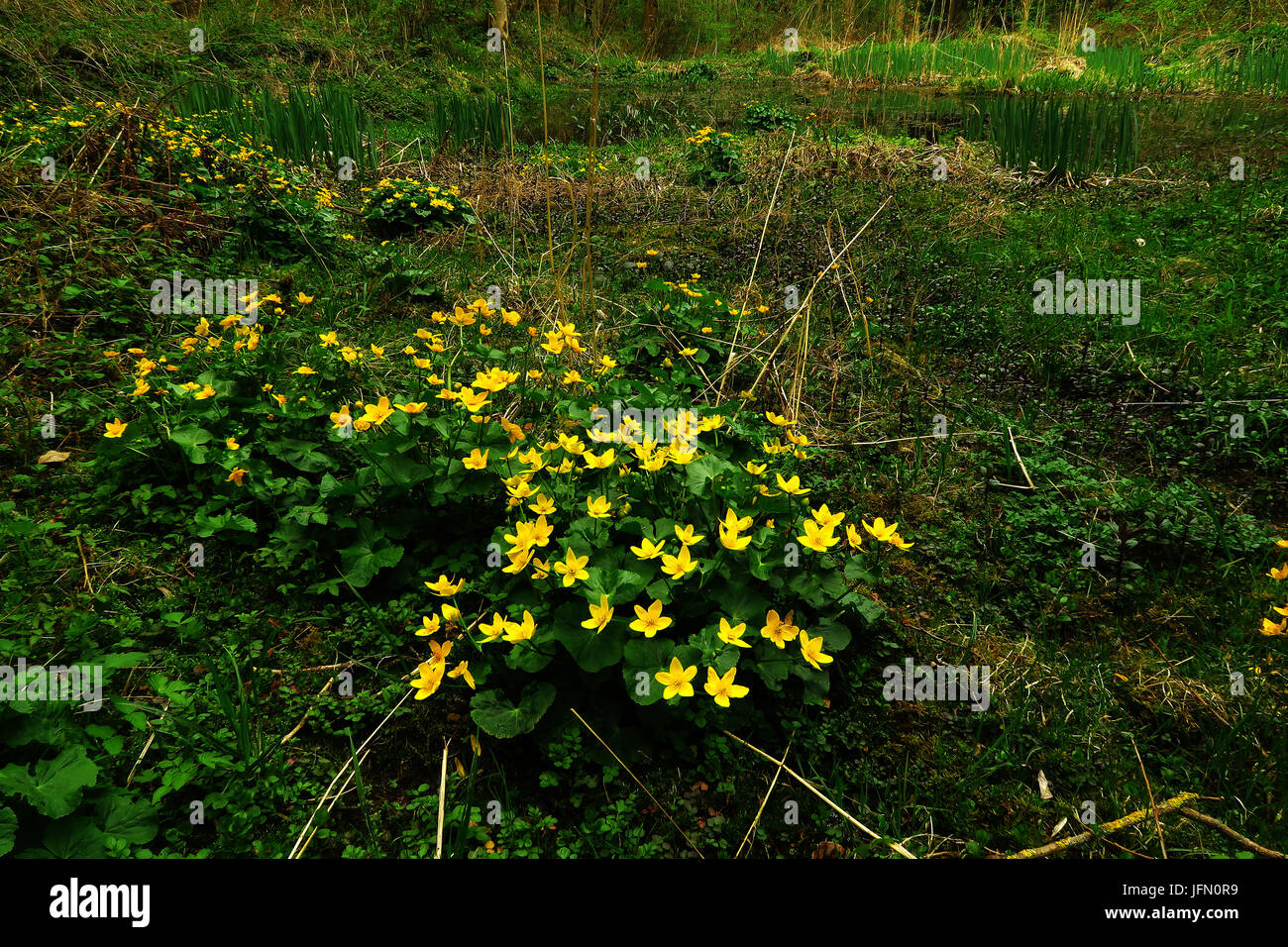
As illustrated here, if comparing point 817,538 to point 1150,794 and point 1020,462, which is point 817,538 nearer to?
point 1150,794

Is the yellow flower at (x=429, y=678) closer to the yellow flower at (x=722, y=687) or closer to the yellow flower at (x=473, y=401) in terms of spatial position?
the yellow flower at (x=722, y=687)

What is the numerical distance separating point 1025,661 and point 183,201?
4.57 metres

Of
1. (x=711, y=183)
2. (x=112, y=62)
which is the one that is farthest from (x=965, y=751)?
(x=112, y=62)

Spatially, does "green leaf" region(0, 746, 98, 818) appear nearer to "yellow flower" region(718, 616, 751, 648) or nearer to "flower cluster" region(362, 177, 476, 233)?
"yellow flower" region(718, 616, 751, 648)

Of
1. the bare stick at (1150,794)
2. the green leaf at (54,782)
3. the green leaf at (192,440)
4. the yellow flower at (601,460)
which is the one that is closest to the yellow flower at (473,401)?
the yellow flower at (601,460)

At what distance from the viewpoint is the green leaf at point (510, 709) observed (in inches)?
56.2

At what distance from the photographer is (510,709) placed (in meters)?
1.48

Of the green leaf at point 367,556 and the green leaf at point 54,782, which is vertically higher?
the green leaf at point 367,556

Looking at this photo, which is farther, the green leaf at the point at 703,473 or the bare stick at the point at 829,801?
the green leaf at the point at 703,473

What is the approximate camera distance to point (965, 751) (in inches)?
62.5

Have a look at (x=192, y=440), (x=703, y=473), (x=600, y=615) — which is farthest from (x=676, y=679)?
(x=192, y=440)

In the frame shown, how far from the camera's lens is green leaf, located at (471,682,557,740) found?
4.68 ft

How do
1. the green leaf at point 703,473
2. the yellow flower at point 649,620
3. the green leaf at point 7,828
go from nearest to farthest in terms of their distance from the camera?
1. the green leaf at point 7,828
2. the yellow flower at point 649,620
3. the green leaf at point 703,473
